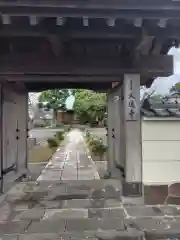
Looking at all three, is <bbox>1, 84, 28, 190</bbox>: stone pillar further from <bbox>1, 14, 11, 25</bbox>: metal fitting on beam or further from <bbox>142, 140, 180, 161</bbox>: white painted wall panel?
<bbox>142, 140, 180, 161</bbox>: white painted wall panel

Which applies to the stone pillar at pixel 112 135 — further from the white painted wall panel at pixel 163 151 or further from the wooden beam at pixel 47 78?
the white painted wall panel at pixel 163 151

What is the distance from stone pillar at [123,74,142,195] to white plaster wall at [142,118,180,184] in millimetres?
137

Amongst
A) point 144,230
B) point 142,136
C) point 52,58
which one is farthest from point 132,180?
point 52,58

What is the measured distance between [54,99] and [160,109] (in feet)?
96.3

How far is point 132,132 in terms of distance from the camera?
16.6 feet

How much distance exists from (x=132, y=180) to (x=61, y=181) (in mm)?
2141

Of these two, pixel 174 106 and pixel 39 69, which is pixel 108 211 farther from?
pixel 39 69

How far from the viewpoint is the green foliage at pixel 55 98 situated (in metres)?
32.3

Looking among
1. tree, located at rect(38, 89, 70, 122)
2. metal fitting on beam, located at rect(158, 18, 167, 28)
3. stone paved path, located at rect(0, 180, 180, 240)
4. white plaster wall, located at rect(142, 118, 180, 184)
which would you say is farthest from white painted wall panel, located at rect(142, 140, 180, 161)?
tree, located at rect(38, 89, 70, 122)

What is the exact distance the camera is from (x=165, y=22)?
366cm

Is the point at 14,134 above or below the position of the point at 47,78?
below

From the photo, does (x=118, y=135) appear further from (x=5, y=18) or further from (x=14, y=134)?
(x=5, y=18)

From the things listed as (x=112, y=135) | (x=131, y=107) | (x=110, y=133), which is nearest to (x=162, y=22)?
(x=131, y=107)

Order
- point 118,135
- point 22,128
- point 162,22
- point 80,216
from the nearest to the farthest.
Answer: point 162,22 < point 80,216 < point 118,135 < point 22,128
